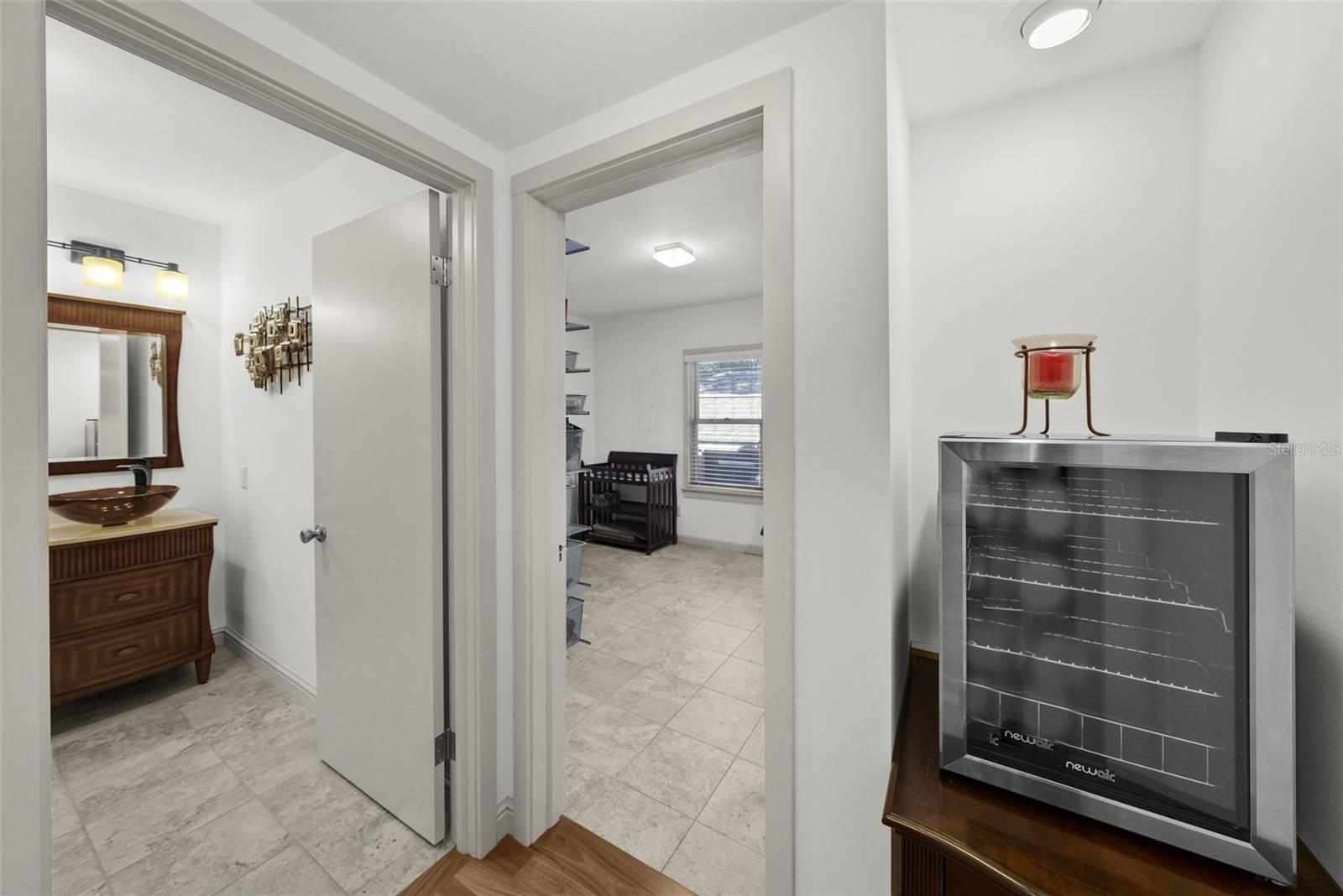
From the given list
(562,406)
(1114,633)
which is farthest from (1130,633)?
(562,406)

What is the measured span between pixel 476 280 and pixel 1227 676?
6.29 feet

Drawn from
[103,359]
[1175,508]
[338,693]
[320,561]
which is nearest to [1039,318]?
[1175,508]

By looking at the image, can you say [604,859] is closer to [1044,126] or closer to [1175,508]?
[1175,508]

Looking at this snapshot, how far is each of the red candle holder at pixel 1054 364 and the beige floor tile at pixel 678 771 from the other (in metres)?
1.73

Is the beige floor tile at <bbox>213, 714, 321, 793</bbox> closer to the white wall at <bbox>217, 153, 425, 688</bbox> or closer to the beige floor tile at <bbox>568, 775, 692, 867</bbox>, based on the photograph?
the white wall at <bbox>217, 153, 425, 688</bbox>

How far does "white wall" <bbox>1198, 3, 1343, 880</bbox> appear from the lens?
75cm

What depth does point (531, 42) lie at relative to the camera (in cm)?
127

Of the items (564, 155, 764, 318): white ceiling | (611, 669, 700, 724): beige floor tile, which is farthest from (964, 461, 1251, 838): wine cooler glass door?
(611, 669, 700, 724): beige floor tile

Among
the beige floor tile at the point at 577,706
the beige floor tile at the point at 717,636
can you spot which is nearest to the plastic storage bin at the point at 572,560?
the beige floor tile at the point at 577,706

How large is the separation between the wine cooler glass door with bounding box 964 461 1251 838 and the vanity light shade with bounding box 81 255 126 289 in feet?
12.7

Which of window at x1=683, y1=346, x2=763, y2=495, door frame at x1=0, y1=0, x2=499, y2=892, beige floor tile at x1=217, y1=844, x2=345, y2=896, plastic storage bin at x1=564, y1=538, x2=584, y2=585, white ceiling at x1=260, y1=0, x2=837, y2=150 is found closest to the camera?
door frame at x1=0, y1=0, x2=499, y2=892

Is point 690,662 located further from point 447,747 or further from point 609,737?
point 447,747

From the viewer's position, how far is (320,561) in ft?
6.48

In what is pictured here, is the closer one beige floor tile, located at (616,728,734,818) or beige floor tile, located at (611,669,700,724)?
beige floor tile, located at (616,728,734,818)
